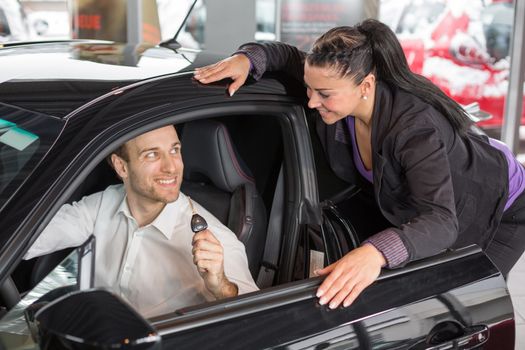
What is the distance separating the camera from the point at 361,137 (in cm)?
219

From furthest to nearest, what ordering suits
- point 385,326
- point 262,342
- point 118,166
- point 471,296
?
point 118,166
point 471,296
point 385,326
point 262,342

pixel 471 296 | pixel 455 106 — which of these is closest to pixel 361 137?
pixel 455 106

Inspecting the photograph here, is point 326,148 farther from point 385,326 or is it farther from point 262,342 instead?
point 262,342

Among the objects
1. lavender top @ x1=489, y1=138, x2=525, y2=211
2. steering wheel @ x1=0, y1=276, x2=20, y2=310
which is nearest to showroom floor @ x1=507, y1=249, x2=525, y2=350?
lavender top @ x1=489, y1=138, x2=525, y2=211

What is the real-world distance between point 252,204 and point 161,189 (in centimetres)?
28

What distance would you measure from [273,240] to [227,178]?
0.67 feet

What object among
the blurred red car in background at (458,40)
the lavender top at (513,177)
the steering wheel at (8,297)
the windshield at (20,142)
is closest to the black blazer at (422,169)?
the lavender top at (513,177)

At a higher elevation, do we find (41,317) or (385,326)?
(41,317)

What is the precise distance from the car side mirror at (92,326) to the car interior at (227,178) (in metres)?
0.86

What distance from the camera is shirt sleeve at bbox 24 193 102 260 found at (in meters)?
1.88

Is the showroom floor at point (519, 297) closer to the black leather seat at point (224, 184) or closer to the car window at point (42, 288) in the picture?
the black leather seat at point (224, 184)

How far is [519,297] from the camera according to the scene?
4.37m

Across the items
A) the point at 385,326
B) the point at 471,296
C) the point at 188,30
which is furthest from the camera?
the point at 188,30

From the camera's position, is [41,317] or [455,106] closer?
[41,317]
